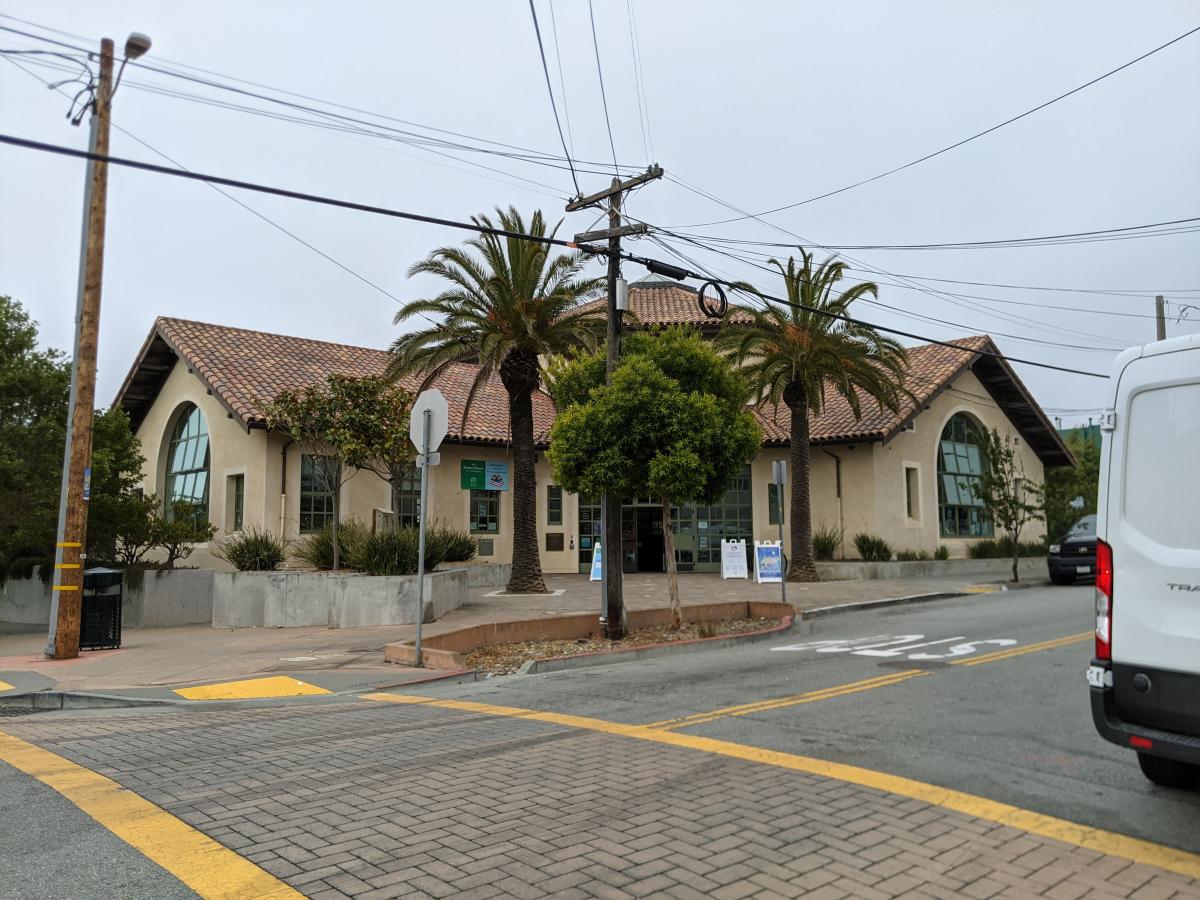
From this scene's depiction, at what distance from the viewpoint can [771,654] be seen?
12.1 meters

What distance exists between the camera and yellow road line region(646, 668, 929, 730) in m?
7.77

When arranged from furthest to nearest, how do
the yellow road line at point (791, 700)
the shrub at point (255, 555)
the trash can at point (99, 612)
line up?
1. the shrub at point (255, 555)
2. the trash can at point (99, 612)
3. the yellow road line at point (791, 700)

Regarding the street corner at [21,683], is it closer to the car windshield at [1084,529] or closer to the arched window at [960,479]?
the car windshield at [1084,529]

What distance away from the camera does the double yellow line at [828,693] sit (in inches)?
307

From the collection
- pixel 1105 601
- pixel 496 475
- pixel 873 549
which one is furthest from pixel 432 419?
pixel 873 549

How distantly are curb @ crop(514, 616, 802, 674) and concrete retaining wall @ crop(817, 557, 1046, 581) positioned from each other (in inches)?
469

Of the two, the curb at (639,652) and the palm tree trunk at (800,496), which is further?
the palm tree trunk at (800,496)

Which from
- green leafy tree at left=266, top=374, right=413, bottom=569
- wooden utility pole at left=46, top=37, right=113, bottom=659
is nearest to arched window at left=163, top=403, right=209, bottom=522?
green leafy tree at left=266, top=374, right=413, bottom=569

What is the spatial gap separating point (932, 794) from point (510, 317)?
16038mm

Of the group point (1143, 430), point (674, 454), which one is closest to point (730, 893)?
point (1143, 430)

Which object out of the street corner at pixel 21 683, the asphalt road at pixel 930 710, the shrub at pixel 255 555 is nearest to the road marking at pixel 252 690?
the asphalt road at pixel 930 710

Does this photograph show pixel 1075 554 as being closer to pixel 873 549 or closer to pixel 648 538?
pixel 873 549

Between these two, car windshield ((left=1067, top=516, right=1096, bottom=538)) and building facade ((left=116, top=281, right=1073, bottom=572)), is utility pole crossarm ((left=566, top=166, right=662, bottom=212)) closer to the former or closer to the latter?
building facade ((left=116, top=281, right=1073, bottom=572))

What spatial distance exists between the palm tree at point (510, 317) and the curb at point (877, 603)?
22.4 ft
